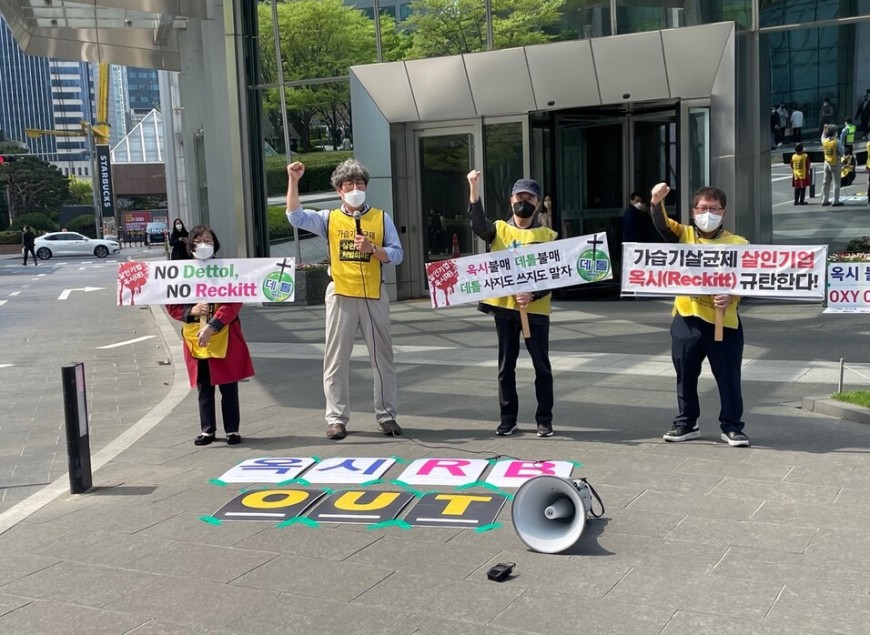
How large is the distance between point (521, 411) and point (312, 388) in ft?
8.78

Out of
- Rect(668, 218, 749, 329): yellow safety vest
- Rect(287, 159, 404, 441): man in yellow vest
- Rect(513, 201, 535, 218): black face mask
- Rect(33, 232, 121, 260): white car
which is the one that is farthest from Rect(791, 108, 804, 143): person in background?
Rect(33, 232, 121, 260): white car

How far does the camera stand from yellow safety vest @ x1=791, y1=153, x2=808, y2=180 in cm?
1633

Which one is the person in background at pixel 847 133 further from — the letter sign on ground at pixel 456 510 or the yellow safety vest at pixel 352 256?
the letter sign on ground at pixel 456 510

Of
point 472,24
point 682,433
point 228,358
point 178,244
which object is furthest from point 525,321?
point 472,24

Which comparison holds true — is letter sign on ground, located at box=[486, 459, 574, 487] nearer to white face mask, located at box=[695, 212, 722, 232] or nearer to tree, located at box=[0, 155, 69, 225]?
white face mask, located at box=[695, 212, 722, 232]

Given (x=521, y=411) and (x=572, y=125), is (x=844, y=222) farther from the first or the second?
(x=521, y=411)

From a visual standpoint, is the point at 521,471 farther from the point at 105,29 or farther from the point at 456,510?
the point at 105,29

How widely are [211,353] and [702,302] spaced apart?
3.79 metres

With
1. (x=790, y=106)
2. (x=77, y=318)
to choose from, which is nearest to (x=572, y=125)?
(x=790, y=106)

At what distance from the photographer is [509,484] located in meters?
6.20

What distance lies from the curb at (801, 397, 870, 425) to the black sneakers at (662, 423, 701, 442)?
1.42 metres

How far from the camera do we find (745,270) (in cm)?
710

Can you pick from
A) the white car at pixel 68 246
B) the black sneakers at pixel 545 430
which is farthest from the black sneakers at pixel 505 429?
the white car at pixel 68 246

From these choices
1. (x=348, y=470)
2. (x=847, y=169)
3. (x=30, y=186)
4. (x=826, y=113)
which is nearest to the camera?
(x=348, y=470)
